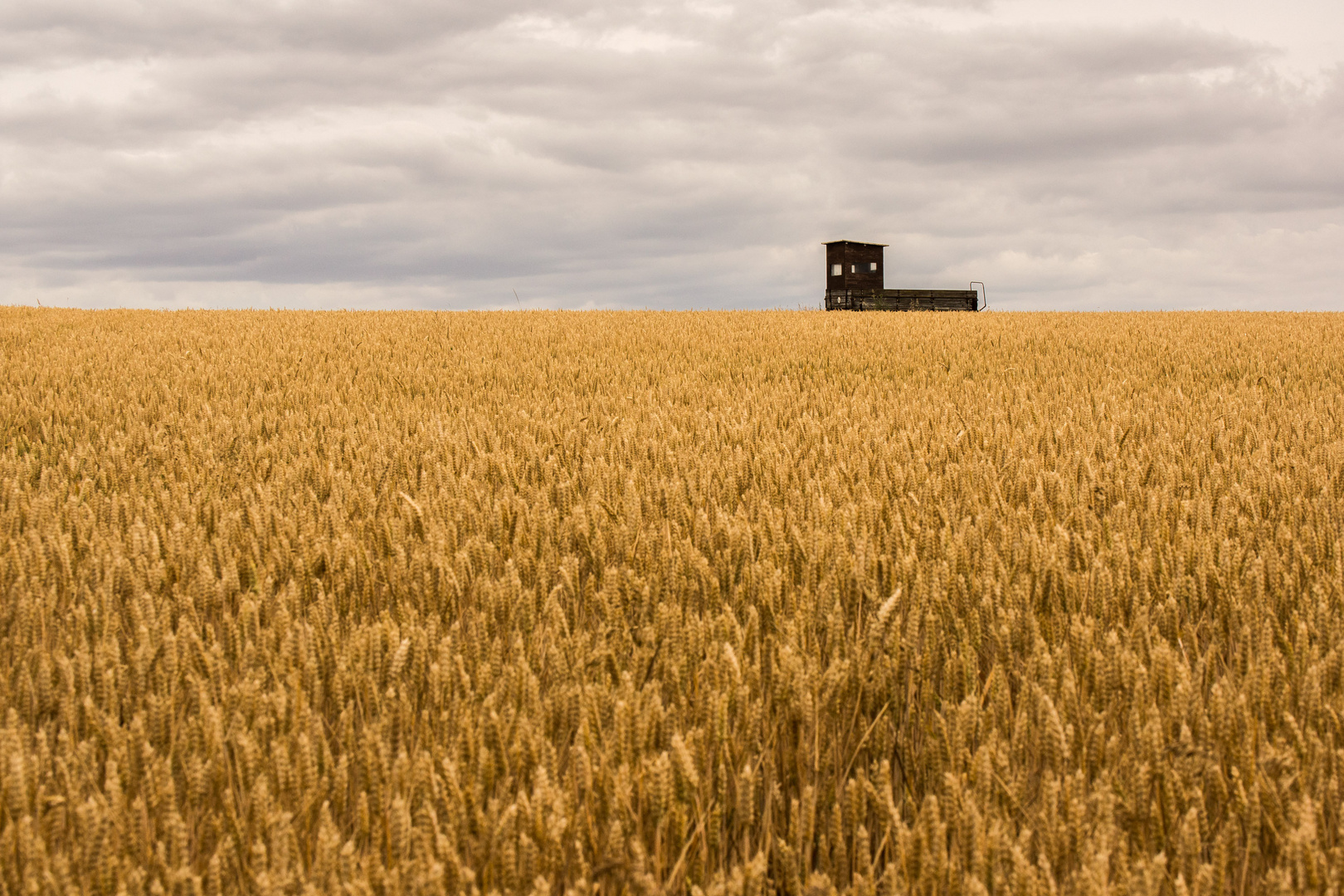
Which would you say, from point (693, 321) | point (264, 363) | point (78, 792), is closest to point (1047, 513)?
point (78, 792)

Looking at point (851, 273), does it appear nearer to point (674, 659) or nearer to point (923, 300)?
point (923, 300)

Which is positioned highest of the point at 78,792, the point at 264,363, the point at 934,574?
the point at 264,363

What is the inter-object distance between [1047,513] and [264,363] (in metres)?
6.31

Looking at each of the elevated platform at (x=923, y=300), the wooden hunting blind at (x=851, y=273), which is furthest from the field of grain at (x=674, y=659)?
the wooden hunting blind at (x=851, y=273)

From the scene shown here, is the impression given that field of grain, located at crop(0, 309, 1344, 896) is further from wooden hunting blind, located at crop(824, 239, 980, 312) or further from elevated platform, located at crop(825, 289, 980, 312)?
wooden hunting blind, located at crop(824, 239, 980, 312)

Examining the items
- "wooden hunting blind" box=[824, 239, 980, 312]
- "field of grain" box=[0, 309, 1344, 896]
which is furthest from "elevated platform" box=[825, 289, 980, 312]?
"field of grain" box=[0, 309, 1344, 896]

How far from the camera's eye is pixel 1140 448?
3.90 metres

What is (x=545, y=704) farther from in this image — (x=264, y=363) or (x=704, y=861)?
(x=264, y=363)

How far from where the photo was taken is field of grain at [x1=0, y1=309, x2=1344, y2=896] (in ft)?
4.17

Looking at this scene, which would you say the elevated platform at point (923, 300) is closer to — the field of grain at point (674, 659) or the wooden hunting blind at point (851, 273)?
the wooden hunting blind at point (851, 273)

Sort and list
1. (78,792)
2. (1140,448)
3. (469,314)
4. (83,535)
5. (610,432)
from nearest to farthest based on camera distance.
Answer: (78,792) → (83,535) → (1140,448) → (610,432) → (469,314)

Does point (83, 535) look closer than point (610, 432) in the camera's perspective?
Yes

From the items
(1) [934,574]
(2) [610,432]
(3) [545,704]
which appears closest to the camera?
(3) [545,704]

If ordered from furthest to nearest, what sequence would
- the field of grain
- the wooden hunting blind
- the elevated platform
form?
the wooden hunting blind
the elevated platform
the field of grain
